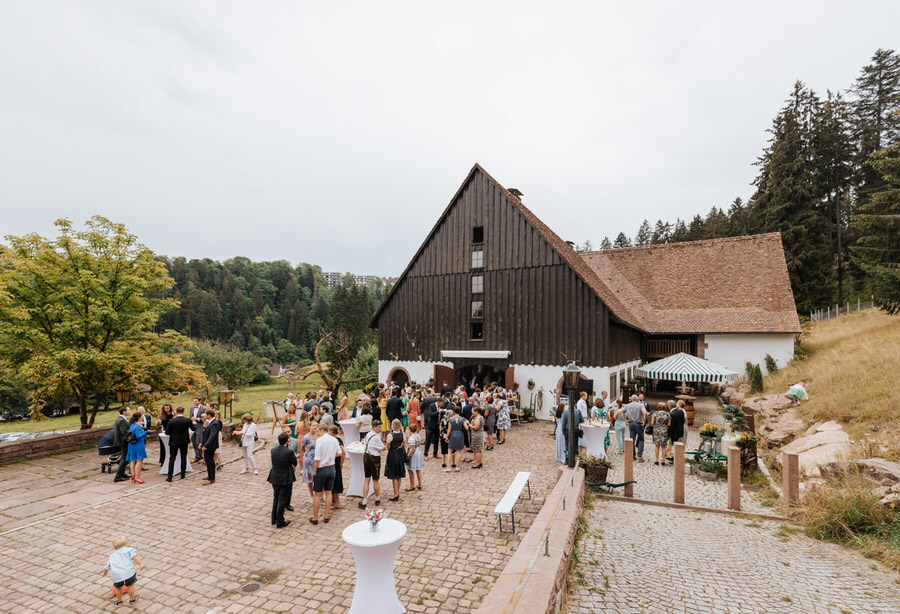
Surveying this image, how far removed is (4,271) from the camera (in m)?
12.9

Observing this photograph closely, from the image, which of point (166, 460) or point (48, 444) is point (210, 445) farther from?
point (48, 444)

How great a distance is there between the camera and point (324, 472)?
24.7 feet

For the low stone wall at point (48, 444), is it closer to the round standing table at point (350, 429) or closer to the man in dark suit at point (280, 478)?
the round standing table at point (350, 429)

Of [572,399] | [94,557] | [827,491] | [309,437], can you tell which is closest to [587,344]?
[572,399]

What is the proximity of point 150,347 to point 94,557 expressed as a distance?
981 cm

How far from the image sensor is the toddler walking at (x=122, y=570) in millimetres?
5188

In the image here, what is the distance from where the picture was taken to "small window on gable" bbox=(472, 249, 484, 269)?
20.0 m

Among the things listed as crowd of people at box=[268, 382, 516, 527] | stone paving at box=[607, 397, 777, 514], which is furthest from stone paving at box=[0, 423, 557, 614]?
stone paving at box=[607, 397, 777, 514]

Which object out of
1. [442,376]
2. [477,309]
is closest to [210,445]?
A: [442,376]

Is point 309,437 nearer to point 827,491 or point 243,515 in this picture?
point 243,515

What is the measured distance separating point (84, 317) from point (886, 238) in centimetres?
2907

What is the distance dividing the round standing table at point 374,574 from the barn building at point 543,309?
11.9m

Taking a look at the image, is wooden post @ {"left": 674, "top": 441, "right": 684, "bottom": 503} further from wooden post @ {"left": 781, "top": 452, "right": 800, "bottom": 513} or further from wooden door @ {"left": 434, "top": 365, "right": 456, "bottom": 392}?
wooden door @ {"left": 434, "top": 365, "right": 456, "bottom": 392}

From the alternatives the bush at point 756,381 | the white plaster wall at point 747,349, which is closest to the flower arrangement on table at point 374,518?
the bush at point 756,381
